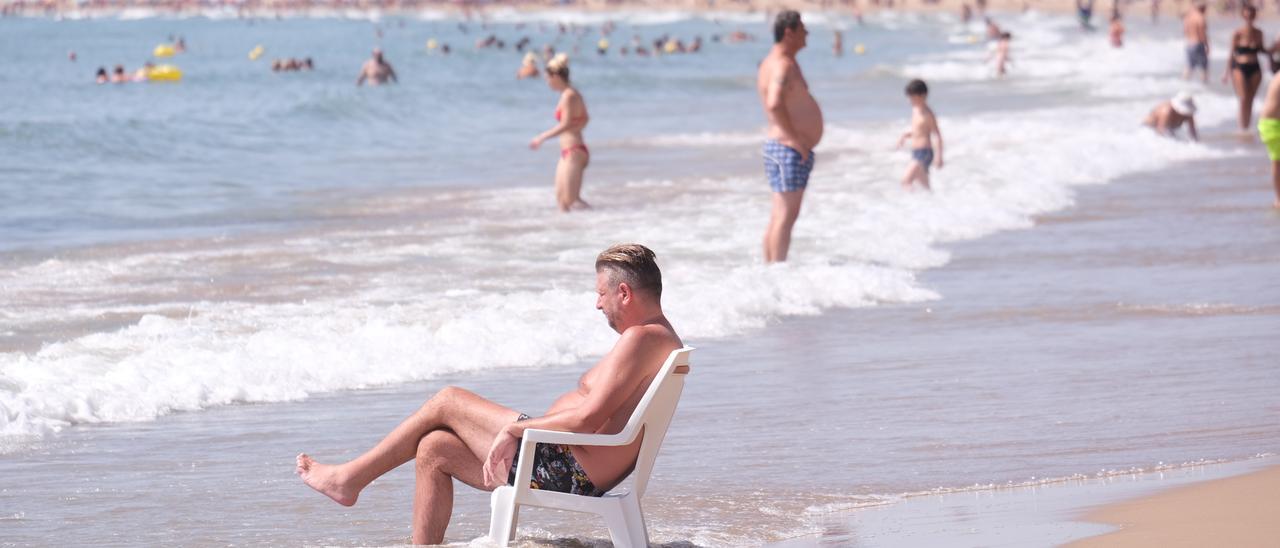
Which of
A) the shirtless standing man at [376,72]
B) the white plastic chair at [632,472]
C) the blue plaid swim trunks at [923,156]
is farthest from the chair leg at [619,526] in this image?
the shirtless standing man at [376,72]

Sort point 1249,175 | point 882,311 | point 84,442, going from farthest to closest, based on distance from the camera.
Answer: point 1249,175
point 882,311
point 84,442

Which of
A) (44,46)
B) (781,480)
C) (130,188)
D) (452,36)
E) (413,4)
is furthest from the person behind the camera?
(413,4)

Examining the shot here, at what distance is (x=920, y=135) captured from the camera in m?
13.6

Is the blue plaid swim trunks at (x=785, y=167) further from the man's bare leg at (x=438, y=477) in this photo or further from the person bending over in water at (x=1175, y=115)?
the person bending over in water at (x=1175, y=115)

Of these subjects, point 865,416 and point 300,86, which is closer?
point 865,416

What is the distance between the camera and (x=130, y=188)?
17.3 meters

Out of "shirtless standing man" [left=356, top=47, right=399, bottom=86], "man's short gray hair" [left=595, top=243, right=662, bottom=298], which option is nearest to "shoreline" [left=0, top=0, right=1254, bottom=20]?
"shirtless standing man" [left=356, top=47, right=399, bottom=86]

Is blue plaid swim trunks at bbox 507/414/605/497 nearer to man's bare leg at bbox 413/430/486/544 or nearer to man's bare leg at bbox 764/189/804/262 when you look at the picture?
man's bare leg at bbox 413/430/486/544

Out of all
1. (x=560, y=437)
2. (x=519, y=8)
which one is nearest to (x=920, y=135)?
(x=560, y=437)

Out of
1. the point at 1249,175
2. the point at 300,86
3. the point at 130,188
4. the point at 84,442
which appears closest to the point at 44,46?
the point at 300,86

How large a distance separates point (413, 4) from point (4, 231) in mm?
109137

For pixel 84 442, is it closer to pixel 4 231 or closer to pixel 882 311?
pixel 882 311

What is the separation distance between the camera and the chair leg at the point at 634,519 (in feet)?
14.3

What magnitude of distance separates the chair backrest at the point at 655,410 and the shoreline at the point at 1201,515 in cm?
117
